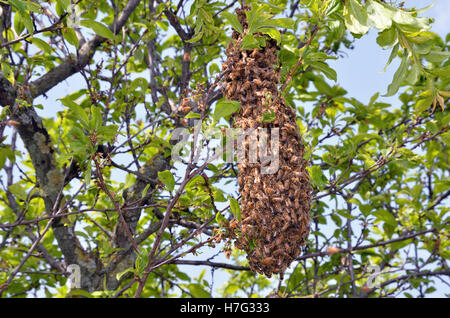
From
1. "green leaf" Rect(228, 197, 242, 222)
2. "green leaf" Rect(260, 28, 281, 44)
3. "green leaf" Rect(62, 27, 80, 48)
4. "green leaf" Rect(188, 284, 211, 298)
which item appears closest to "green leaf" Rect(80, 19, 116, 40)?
"green leaf" Rect(62, 27, 80, 48)

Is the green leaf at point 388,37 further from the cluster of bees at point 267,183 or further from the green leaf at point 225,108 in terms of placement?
the green leaf at point 225,108

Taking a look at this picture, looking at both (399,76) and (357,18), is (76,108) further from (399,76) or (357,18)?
(399,76)

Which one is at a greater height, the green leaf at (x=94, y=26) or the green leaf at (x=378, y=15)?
the green leaf at (x=94, y=26)

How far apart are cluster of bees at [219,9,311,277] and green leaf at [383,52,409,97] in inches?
17.4

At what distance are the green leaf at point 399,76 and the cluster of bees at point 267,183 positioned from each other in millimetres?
441

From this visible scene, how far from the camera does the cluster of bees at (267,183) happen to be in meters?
1.91

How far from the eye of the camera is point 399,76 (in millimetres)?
1823

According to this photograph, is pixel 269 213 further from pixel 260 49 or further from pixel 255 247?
pixel 260 49

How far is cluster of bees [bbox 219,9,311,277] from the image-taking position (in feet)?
6.27

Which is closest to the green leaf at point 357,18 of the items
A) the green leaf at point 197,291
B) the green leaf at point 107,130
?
the green leaf at point 107,130
